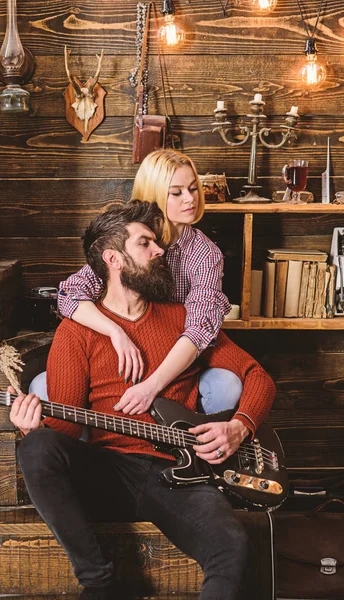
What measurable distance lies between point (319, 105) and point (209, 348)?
128 centimetres

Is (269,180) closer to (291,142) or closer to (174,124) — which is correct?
(291,142)

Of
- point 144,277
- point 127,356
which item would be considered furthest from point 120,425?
point 144,277

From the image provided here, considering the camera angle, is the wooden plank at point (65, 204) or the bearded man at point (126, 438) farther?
the wooden plank at point (65, 204)

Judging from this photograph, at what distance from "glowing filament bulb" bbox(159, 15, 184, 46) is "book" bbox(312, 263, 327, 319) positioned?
42.4 inches

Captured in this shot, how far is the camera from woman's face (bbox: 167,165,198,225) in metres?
2.53

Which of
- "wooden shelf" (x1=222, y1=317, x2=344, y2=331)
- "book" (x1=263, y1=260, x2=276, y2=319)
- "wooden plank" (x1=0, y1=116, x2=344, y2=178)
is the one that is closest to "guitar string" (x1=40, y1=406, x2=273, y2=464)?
"wooden shelf" (x1=222, y1=317, x2=344, y2=331)

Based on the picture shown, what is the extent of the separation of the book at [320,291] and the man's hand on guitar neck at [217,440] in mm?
1002

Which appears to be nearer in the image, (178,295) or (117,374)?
(117,374)

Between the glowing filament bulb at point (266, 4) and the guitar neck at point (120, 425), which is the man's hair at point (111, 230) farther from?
the glowing filament bulb at point (266, 4)

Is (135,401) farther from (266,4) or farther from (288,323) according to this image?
(266,4)

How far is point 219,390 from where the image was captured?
7.72 feet

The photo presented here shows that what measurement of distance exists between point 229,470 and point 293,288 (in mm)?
1070

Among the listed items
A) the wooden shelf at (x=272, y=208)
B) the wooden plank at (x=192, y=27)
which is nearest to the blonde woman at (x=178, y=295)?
the wooden shelf at (x=272, y=208)

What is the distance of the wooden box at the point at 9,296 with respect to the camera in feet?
8.83
